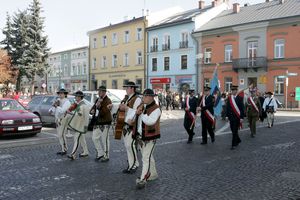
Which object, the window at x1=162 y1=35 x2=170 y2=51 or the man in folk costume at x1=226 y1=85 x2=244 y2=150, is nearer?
the man in folk costume at x1=226 y1=85 x2=244 y2=150

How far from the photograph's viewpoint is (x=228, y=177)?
754 centimetres

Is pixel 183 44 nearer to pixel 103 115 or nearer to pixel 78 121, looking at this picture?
pixel 78 121

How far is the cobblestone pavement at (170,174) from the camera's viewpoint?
20.9 ft

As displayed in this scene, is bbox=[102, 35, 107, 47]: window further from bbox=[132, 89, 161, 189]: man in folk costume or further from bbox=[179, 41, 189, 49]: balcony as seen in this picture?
bbox=[132, 89, 161, 189]: man in folk costume

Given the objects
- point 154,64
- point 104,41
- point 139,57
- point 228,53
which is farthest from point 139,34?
point 228,53

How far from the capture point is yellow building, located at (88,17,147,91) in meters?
49.8

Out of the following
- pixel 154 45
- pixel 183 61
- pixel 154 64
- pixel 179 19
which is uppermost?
pixel 179 19

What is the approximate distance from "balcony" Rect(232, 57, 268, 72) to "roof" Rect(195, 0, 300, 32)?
3.67 meters

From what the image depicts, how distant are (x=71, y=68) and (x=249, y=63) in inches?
1369

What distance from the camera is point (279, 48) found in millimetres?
36094

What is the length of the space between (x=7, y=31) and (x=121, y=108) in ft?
145

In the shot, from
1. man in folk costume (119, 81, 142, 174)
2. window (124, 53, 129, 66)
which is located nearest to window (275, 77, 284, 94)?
window (124, 53, 129, 66)

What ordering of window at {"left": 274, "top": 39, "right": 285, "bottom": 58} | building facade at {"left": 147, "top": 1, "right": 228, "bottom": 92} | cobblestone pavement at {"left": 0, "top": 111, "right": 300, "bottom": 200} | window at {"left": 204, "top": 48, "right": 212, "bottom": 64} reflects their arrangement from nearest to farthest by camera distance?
cobblestone pavement at {"left": 0, "top": 111, "right": 300, "bottom": 200} → window at {"left": 274, "top": 39, "right": 285, "bottom": 58} → window at {"left": 204, "top": 48, "right": 212, "bottom": 64} → building facade at {"left": 147, "top": 1, "right": 228, "bottom": 92}

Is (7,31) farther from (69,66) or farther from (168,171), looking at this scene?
(168,171)
